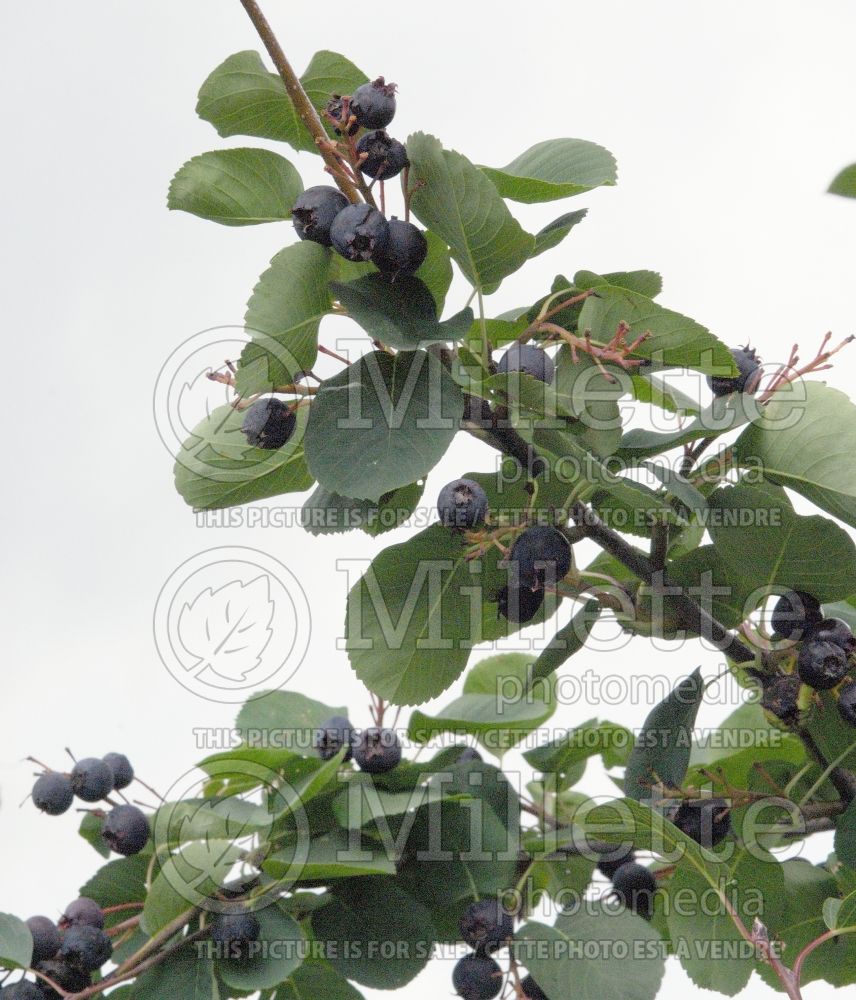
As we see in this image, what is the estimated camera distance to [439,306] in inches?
35.9

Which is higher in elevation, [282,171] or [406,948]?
[282,171]

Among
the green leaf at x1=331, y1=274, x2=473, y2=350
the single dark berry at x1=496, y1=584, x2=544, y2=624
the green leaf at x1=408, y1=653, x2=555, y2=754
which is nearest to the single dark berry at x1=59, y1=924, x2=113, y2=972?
the green leaf at x1=408, y1=653, x2=555, y2=754

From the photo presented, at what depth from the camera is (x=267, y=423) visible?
0.92m

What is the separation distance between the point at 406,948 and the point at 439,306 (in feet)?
1.82

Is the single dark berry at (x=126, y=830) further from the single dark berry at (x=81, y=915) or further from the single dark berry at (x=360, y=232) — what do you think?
the single dark berry at (x=360, y=232)

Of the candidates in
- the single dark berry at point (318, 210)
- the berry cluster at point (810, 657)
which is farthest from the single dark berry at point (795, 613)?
the single dark berry at point (318, 210)

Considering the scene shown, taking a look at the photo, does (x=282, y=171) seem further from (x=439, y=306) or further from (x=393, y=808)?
(x=393, y=808)

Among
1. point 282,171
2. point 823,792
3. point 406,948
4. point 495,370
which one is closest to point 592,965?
point 406,948

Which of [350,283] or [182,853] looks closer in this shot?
[350,283]

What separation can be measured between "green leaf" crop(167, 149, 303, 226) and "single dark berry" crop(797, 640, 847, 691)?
547 millimetres

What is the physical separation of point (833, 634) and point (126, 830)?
0.69m

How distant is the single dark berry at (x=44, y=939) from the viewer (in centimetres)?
103

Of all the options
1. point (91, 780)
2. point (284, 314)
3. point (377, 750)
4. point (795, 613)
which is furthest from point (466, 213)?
point (91, 780)

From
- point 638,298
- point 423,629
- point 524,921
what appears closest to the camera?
point 638,298
